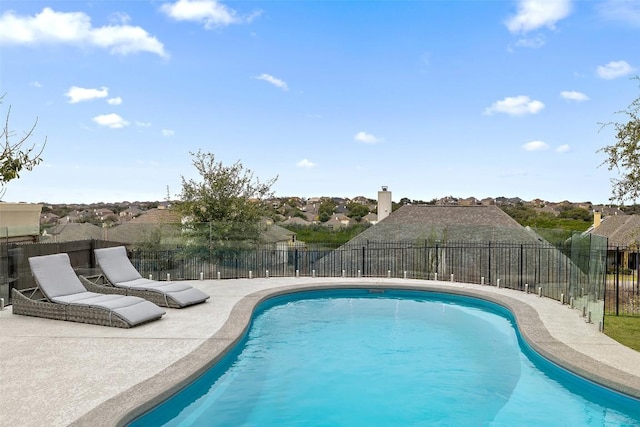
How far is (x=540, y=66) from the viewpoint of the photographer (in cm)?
1524

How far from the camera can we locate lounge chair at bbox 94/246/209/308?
9.92 meters

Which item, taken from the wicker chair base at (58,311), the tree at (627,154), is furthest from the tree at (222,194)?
the tree at (627,154)

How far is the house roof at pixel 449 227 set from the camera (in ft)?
47.5

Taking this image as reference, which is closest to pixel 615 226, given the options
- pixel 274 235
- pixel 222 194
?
pixel 274 235

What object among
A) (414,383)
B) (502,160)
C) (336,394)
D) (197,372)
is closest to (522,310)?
(414,383)

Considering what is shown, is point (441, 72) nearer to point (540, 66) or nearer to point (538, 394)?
point (540, 66)

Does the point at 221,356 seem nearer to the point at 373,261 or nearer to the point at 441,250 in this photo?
the point at 373,261

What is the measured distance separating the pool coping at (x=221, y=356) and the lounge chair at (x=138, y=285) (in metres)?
1.09

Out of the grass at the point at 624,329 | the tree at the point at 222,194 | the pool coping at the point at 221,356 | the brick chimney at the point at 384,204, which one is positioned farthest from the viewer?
the brick chimney at the point at 384,204

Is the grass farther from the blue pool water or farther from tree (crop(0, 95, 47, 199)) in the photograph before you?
tree (crop(0, 95, 47, 199))

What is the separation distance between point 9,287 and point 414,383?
28.3ft

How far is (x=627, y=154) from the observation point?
8.13 m

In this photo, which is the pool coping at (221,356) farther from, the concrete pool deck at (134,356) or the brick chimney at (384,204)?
the brick chimney at (384,204)

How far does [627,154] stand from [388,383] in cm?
562
